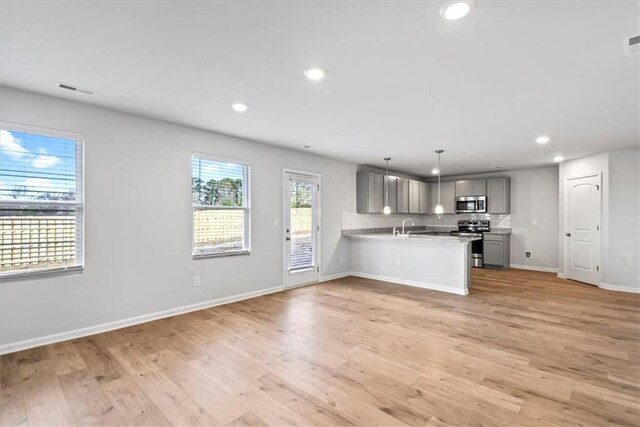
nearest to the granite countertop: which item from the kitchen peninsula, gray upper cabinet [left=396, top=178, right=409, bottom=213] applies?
the kitchen peninsula

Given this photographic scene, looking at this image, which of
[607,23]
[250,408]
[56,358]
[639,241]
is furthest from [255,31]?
[639,241]

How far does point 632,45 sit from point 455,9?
1.44 m

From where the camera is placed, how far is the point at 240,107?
11.2ft

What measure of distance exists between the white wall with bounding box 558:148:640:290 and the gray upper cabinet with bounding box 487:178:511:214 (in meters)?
2.09

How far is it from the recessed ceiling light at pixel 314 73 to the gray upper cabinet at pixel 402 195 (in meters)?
5.34

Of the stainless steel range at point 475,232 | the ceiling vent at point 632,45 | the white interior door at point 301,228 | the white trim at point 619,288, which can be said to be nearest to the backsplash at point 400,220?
the stainless steel range at point 475,232

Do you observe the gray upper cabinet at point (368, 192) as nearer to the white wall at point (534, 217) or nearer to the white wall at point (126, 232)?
the white wall at point (126, 232)

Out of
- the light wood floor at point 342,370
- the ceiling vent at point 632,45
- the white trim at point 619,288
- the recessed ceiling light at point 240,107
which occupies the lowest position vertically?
the light wood floor at point 342,370

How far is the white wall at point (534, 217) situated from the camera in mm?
7156

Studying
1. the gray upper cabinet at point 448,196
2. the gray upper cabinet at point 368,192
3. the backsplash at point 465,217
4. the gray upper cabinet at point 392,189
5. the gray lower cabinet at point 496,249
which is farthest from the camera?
the gray upper cabinet at point 448,196

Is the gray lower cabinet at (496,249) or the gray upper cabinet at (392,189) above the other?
the gray upper cabinet at (392,189)

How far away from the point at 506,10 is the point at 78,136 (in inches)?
157

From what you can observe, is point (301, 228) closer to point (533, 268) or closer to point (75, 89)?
point (75, 89)

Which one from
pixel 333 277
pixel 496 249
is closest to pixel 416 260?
pixel 333 277
